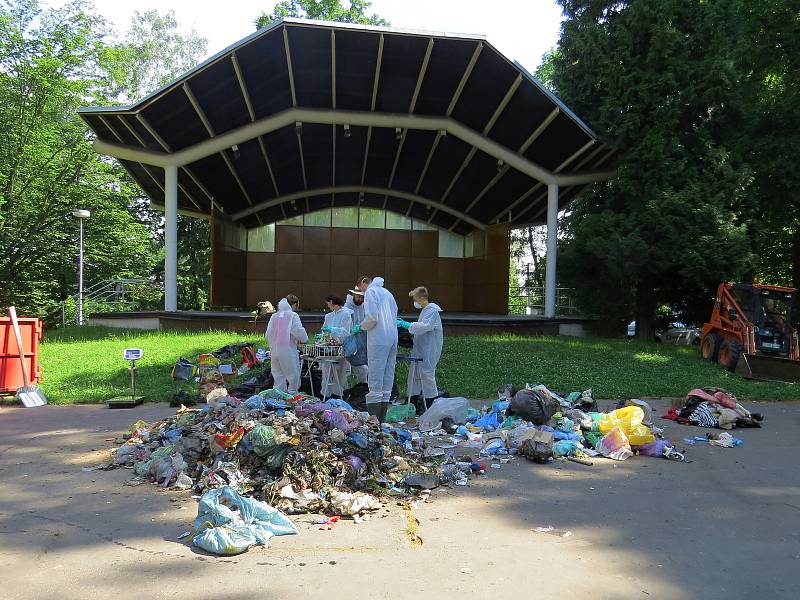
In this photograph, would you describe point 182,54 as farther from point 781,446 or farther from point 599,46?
point 781,446

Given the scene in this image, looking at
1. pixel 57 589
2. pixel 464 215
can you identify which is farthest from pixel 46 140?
pixel 57 589

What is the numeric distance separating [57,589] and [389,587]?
193cm

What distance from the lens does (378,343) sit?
7.77 metres

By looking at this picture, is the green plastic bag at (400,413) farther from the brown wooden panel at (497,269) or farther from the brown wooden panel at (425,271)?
the brown wooden panel at (425,271)

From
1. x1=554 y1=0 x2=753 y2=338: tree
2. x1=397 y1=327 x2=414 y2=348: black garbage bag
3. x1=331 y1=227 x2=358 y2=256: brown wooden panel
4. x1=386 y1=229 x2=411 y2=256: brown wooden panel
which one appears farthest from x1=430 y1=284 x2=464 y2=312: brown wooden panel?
x1=397 y1=327 x2=414 y2=348: black garbage bag

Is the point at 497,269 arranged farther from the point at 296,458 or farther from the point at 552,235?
the point at 296,458

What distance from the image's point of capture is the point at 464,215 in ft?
80.4

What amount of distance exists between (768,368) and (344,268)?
1721 centimetres

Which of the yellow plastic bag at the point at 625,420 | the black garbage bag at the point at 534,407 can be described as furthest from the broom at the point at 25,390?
the yellow plastic bag at the point at 625,420

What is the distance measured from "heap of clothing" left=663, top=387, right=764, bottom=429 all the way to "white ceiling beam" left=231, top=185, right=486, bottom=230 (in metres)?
16.7

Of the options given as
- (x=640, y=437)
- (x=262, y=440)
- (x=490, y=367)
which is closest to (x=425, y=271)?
(x=490, y=367)

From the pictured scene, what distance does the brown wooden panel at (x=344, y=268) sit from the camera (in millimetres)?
25828

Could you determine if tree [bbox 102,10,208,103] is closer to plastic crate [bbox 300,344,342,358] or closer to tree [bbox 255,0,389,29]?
tree [bbox 255,0,389,29]

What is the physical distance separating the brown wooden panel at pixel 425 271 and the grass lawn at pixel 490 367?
1095 cm
